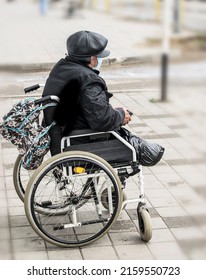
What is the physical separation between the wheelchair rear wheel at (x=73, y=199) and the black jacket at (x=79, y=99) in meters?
0.17

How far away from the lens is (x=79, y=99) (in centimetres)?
346

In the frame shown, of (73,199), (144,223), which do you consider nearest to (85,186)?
(73,199)

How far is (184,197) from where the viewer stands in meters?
3.99

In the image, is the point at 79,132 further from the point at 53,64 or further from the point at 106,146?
the point at 53,64

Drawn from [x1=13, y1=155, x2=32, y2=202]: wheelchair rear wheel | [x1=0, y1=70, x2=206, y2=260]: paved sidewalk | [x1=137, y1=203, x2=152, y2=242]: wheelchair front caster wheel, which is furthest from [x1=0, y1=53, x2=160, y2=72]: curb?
[x1=137, y1=203, x2=152, y2=242]: wheelchair front caster wheel

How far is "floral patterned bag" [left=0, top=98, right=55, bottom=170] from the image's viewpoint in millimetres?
3490

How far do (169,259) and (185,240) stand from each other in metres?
0.28

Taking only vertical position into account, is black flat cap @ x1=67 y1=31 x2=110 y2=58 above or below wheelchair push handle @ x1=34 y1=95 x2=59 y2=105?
above

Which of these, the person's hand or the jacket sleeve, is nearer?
the jacket sleeve

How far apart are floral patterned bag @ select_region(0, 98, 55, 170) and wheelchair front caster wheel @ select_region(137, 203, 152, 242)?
58 centimetres

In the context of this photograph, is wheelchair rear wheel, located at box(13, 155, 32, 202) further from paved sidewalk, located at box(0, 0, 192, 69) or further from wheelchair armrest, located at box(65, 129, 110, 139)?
paved sidewalk, located at box(0, 0, 192, 69)

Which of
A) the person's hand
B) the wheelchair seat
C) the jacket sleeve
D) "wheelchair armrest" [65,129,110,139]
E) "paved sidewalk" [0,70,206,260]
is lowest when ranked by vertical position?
"paved sidewalk" [0,70,206,260]

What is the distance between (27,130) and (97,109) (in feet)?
1.17
